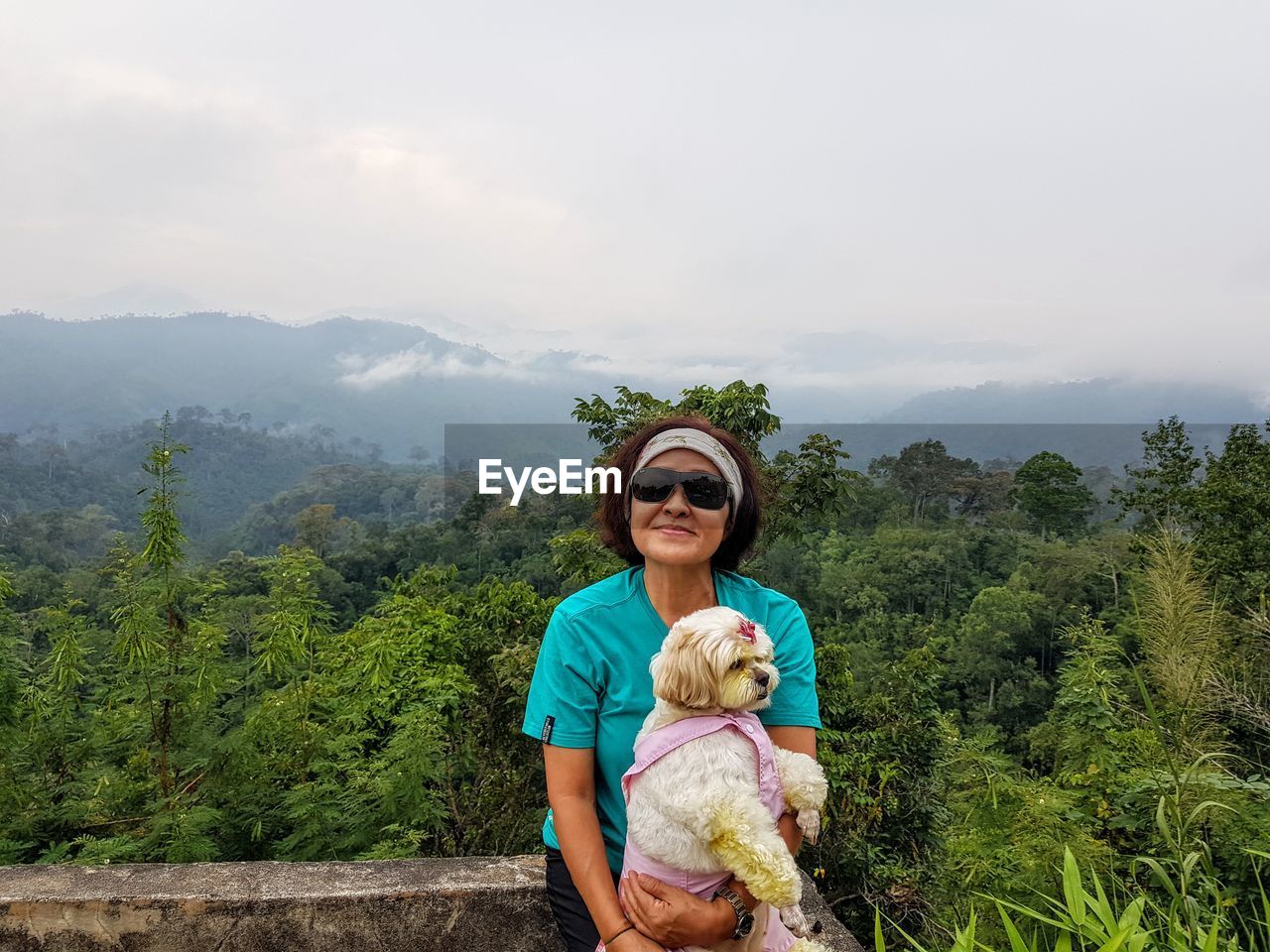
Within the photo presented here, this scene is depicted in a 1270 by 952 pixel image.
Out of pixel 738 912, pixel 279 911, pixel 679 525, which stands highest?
pixel 679 525

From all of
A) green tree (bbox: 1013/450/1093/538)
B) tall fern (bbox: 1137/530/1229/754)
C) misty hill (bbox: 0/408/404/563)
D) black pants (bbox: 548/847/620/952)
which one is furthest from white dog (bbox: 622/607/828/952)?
green tree (bbox: 1013/450/1093/538)

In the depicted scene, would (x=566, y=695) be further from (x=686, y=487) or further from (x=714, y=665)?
(x=686, y=487)

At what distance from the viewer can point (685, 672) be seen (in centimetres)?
163

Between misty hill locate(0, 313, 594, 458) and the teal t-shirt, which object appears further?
misty hill locate(0, 313, 594, 458)

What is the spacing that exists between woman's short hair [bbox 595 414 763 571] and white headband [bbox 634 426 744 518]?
0.10 ft

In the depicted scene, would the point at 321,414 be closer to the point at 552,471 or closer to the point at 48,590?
the point at 48,590

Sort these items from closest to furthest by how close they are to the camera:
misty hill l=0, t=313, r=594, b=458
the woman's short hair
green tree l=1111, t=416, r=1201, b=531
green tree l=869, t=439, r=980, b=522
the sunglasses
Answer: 1. the sunglasses
2. the woman's short hair
3. green tree l=1111, t=416, r=1201, b=531
4. green tree l=869, t=439, r=980, b=522
5. misty hill l=0, t=313, r=594, b=458

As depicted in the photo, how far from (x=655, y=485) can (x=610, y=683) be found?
1.53 feet

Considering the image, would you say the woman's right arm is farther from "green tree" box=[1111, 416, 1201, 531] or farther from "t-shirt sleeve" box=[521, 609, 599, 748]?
"green tree" box=[1111, 416, 1201, 531]

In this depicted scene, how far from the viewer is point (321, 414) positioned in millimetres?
138250

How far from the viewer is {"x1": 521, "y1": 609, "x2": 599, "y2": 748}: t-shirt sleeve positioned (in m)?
1.76

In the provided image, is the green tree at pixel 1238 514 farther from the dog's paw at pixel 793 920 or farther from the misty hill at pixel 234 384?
the misty hill at pixel 234 384

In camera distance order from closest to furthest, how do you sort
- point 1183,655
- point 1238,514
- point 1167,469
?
1. point 1183,655
2. point 1238,514
3. point 1167,469

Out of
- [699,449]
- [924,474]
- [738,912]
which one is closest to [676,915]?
[738,912]
